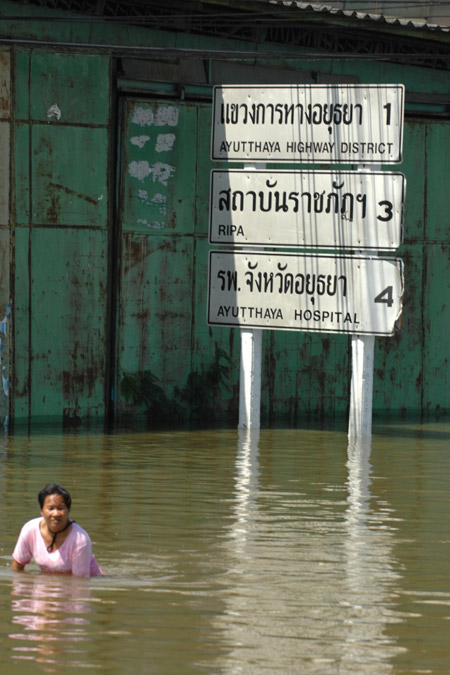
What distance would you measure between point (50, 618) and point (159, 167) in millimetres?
12604

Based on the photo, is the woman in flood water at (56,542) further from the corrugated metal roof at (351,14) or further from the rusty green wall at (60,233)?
the corrugated metal roof at (351,14)

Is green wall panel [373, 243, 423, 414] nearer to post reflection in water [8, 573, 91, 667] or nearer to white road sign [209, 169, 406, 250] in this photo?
white road sign [209, 169, 406, 250]

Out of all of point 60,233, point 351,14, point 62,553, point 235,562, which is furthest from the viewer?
point 351,14

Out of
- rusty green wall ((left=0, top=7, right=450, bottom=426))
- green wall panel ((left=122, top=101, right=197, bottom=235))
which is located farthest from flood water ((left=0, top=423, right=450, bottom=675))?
green wall panel ((left=122, top=101, right=197, bottom=235))

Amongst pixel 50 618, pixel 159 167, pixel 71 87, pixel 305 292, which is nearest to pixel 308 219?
pixel 305 292

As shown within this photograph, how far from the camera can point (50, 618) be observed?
8.49 metres

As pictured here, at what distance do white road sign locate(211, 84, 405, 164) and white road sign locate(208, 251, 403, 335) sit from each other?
1328 mm

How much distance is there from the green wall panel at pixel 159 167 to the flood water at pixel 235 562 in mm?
4140

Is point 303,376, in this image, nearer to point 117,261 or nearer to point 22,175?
point 117,261

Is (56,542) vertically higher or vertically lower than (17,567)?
higher

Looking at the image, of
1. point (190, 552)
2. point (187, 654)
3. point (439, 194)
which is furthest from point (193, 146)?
point (187, 654)

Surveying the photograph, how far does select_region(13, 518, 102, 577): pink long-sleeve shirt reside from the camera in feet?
31.0

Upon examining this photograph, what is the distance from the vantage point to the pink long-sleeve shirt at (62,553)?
372 inches

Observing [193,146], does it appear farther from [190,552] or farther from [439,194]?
[190,552]
